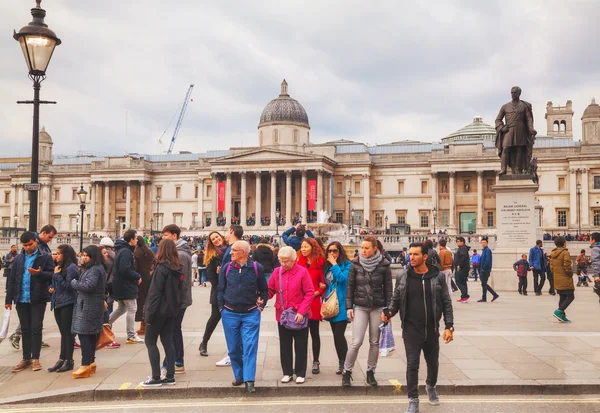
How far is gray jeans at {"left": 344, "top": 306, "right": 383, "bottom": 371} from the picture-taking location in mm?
8680

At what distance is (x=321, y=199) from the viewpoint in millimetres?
72562

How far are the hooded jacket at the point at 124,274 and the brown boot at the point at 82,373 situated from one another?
2.50 meters

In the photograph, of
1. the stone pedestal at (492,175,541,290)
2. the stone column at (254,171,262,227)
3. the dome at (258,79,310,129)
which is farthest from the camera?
the dome at (258,79,310,129)

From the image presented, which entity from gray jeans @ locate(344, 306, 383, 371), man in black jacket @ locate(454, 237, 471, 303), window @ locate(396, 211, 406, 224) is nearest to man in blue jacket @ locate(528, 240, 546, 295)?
man in black jacket @ locate(454, 237, 471, 303)

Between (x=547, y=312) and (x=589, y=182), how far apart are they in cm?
5790

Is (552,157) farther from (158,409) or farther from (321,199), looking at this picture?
(158,409)

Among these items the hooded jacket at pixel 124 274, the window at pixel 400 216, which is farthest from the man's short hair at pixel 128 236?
the window at pixel 400 216

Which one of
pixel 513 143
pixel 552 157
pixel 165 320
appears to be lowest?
pixel 165 320

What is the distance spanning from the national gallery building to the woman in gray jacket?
52801 millimetres

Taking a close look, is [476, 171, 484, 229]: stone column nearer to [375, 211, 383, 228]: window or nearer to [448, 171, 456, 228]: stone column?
[448, 171, 456, 228]: stone column

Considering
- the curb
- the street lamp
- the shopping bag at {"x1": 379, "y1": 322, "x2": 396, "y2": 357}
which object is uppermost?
the street lamp

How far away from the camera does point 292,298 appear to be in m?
8.81

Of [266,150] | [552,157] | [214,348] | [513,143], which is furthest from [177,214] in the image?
[214,348]

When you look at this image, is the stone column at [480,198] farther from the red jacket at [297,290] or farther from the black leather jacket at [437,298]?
the black leather jacket at [437,298]
